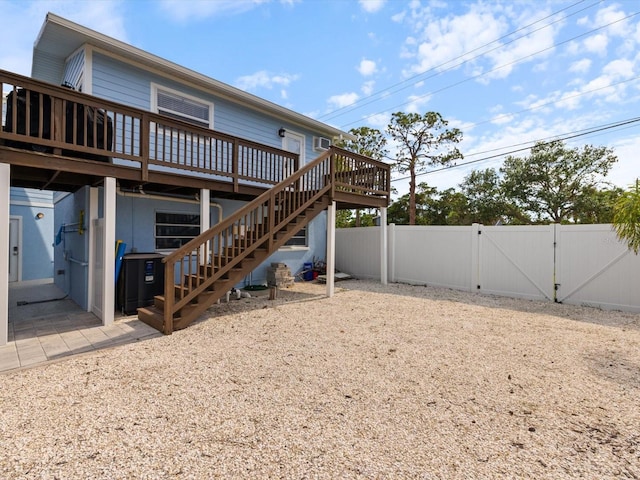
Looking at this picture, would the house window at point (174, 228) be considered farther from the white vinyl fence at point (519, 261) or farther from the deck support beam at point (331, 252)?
the white vinyl fence at point (519, 261)

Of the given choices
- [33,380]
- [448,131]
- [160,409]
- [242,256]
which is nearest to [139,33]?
[242,256]

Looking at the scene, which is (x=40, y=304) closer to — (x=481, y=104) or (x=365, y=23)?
(x=365, y=23)

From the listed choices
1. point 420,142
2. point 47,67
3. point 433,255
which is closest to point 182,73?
point 47,67

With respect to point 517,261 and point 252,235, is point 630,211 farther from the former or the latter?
point 252,235

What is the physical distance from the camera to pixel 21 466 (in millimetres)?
1922

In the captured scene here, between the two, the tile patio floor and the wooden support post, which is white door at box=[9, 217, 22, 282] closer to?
the tile patio floor

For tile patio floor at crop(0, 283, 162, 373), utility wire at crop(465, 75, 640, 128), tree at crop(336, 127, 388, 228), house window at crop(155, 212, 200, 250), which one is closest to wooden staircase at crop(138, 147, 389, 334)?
tile patio floor at crop(0, 283, 162, 373)

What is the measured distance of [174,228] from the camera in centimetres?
716

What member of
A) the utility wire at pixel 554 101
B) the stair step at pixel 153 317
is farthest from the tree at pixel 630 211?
the utility wire at pixel 554 101

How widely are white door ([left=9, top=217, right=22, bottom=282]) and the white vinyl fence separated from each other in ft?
34.4

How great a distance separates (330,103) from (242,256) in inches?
679

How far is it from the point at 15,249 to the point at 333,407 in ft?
37.7

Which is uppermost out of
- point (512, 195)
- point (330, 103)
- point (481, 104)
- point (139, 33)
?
point (330, 103)

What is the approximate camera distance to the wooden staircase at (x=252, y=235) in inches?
187
